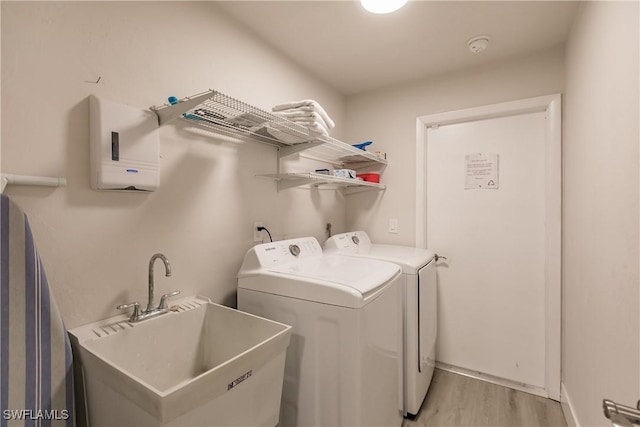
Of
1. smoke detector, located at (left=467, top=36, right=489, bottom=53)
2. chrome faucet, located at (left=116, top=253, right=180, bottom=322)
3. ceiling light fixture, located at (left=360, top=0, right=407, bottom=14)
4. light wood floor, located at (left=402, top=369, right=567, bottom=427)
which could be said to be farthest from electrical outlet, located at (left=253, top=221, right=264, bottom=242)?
smoke detector, located at (left=467, top=36, right=489, bottom=53)

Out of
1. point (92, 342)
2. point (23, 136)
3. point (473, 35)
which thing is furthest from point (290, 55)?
point (92, 342)

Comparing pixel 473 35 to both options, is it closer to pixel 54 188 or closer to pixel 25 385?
pixel 54 188

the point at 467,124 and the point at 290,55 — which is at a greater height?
the point at 290,55

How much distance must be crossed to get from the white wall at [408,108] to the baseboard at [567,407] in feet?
4.36

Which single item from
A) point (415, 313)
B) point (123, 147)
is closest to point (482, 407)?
point (415, 313)

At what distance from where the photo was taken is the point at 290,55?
6.68ft

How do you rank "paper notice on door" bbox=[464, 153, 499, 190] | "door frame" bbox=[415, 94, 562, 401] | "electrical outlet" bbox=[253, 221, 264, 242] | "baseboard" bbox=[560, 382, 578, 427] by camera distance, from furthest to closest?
"paper notice on door" bbox=[464, 153, 499, 190] < "door frame" bbox=[415, 94, 562, 401] < "electrical outlet" bbox=[253, 221, 264, 242] < "baseboard" bbox=[560, 382, 578, 427]

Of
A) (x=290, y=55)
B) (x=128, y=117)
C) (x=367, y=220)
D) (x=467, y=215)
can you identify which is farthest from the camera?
(x=367, y=220)

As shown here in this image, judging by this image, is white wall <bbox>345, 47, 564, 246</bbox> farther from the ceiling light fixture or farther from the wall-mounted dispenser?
the wall-mounted dispenser

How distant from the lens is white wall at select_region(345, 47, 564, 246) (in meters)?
2.03

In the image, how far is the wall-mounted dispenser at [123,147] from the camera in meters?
1.06

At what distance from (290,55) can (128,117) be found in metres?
1.28

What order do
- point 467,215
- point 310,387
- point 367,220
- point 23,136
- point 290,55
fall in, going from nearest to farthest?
point 23,136, point 310,387, point 290,55, point 467,215, point 367,220

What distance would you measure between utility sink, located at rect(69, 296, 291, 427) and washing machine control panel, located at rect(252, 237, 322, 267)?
324mm
